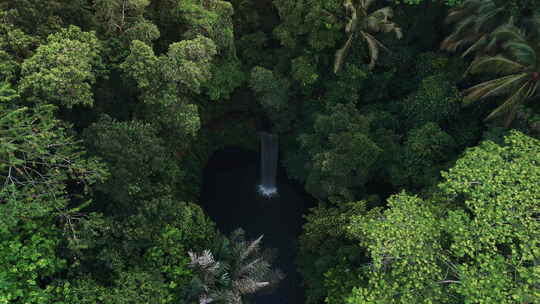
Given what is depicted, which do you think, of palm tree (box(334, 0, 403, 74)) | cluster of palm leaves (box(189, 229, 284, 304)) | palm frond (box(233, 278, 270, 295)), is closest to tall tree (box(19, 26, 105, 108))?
cluster of palm leaves (box(189, 229, 284, 304))

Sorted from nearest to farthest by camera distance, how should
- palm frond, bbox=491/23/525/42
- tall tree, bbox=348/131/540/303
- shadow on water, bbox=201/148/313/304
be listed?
1. tall tree, bbox=348/131/540/303
2. palm frond, bbox=491/23/525/42
3. shadow on water, bbox=201/148/313/304

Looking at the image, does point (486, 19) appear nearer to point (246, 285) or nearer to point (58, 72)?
point (246, 285)

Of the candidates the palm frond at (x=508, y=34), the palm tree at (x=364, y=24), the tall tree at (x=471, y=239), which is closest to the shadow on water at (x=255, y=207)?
the tall tree at (x=471, y=239)

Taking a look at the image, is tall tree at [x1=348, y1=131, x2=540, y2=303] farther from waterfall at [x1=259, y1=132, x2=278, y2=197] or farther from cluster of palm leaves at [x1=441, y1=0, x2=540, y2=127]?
waterfall at [x1=259, y1=132, x2=278, y2=197]

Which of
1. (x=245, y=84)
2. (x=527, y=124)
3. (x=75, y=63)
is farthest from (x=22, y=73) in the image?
(x=527, y=124)

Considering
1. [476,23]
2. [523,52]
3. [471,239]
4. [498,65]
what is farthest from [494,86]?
[471,239]

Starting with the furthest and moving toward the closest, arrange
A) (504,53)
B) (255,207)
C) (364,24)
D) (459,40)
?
(255,207) < (364,24) < (459,40) < (504,53)
